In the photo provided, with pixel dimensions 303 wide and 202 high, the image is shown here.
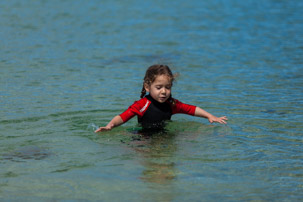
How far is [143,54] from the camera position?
45.3 ft

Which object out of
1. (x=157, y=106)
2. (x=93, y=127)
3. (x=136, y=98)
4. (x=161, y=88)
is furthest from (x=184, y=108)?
(x=136, y=98)

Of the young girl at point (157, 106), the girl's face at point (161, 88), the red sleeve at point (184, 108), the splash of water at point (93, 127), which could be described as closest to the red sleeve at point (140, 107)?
the young girl at point (157, 106)

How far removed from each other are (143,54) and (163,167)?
27.9 ft

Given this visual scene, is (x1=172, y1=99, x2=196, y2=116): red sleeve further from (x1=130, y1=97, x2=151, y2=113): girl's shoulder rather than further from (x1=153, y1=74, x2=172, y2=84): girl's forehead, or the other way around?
(x1=153, y1=74, x2=172, y2=84): girl's forehead

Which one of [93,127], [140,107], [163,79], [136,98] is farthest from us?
[136,98]

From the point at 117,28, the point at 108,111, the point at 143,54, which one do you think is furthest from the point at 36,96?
the point at 117,28

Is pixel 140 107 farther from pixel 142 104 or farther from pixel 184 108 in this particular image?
pixel 184 108

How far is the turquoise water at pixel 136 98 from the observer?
5055 mm

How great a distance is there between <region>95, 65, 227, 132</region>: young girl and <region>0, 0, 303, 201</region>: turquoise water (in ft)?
0.77

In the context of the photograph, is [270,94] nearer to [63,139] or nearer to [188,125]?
[188,125]

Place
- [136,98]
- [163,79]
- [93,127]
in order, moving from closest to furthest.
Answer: [163,79] → [93,127] → [136,98]

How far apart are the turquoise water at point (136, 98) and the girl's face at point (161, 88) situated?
529 mm

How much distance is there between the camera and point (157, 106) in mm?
7066

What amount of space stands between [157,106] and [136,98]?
2.25 m
